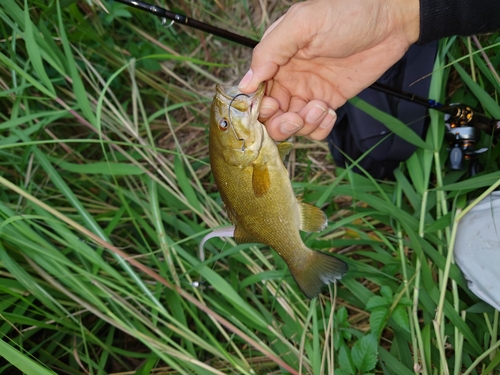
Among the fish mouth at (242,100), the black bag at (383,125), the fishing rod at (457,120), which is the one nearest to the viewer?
the fish mouth at (242,100)

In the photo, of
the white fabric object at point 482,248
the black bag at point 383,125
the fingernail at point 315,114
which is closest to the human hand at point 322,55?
the fingernail at point 315,114

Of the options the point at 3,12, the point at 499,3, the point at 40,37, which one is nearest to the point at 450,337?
the point at 499,3

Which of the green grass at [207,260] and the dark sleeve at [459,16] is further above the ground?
the dark sleeve at [459,16]

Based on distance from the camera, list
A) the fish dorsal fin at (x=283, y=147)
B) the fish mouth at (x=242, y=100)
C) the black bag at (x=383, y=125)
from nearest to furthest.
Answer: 1. the fish mouth at (x=242, y=100)
2. the fish dorsal fin at (x=283, y=147)
3. the black bag at (x=383, y=125)

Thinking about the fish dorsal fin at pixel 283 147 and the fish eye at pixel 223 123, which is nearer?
the fish eye at pixel 223 123

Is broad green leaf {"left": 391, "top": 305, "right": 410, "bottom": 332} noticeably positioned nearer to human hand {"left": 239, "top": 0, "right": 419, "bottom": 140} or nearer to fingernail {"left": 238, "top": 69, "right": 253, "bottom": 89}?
human hand {"left": 239, "top": 0, "right": 419, "bottom": 140}

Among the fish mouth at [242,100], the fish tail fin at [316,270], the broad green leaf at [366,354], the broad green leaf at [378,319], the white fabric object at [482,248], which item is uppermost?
the fish mouth at [242,100]

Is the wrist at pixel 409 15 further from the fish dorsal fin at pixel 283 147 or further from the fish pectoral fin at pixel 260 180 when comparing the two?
the fish pectoral fin at pixel 260 180
